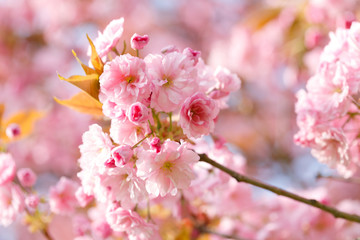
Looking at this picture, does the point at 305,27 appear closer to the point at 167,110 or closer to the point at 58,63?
the point at 167,110

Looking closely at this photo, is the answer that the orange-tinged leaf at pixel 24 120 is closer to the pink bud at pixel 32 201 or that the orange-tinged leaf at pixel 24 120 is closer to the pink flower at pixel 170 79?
the pink bud at pixel 32 201

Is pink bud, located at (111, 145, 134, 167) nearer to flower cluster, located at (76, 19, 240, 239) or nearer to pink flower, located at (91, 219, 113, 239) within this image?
flower cluster, located at (76, 19, 240, 239)

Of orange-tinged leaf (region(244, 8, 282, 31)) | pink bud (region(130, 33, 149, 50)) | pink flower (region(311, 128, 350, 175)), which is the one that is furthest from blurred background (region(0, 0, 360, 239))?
pink bud (region(130, 33, 149, 50))

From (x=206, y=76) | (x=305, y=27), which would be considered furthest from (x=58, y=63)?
(x=206, y=76)

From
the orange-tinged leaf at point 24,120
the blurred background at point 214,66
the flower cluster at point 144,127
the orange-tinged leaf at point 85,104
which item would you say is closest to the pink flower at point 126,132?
the flower cluster at point 144,127

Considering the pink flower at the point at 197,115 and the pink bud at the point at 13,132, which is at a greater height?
the pink flower at the point at 197,115
